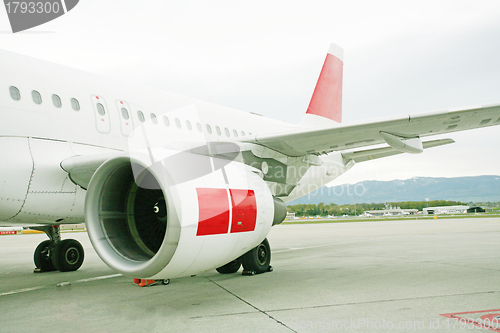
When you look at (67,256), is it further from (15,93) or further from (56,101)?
(15,93)

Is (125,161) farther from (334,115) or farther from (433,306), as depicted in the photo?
(334,115)

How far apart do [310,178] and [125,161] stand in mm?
6252

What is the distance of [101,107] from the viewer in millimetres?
5926

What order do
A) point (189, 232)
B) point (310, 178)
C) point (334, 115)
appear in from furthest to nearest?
1. point (334, 115)
2. point (310, 178)
3. point (189, 232)

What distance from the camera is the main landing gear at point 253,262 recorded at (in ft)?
21.4

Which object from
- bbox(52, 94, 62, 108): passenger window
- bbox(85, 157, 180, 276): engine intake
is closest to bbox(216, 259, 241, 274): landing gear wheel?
bbox(85, 157, 180, 276): engine intake

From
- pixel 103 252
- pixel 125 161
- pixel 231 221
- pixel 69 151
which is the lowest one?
pixel 103 252

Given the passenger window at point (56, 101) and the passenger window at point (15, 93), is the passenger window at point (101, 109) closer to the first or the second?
the passenger window at point (56, 101)

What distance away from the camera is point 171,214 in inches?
145

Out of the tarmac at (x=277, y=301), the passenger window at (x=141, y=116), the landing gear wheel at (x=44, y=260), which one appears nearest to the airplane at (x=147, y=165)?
the passenger window at (x=141, y=116)

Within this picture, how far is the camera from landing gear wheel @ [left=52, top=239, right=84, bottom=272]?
26.1ft

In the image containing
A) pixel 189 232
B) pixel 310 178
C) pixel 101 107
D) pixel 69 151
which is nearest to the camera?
pixel 189 232

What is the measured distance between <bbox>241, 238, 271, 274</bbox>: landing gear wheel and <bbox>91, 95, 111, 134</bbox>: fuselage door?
303cm

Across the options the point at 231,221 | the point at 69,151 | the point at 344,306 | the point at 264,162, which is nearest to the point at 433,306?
the point at 344,306
